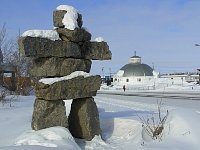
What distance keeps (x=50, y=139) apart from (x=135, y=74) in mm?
109181

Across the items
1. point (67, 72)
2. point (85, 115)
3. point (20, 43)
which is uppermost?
point (20, 43)

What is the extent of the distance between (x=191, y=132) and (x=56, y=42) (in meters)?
3.85

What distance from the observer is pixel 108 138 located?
9508 mm

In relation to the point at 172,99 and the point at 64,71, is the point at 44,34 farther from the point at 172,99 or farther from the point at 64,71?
the point at 172,99

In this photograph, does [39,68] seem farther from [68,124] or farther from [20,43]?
[68,124]

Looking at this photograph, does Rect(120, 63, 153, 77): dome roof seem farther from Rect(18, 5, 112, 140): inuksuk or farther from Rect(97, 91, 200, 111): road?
Rect(18, 5, 112, 140): inuksuk

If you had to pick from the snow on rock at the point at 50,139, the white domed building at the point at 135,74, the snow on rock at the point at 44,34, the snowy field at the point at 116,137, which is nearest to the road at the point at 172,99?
the snowy field at the point at 116,137

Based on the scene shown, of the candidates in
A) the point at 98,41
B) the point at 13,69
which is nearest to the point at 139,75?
the point at 13,69

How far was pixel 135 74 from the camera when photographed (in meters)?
116

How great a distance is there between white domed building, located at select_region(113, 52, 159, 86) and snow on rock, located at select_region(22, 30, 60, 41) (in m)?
104

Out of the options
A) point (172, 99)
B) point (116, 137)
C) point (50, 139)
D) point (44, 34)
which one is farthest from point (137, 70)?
point (50, 139)

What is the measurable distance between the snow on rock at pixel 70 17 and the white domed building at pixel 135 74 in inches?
4090

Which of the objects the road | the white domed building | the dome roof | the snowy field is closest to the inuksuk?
the snowy field

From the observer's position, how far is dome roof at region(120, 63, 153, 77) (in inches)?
4574
